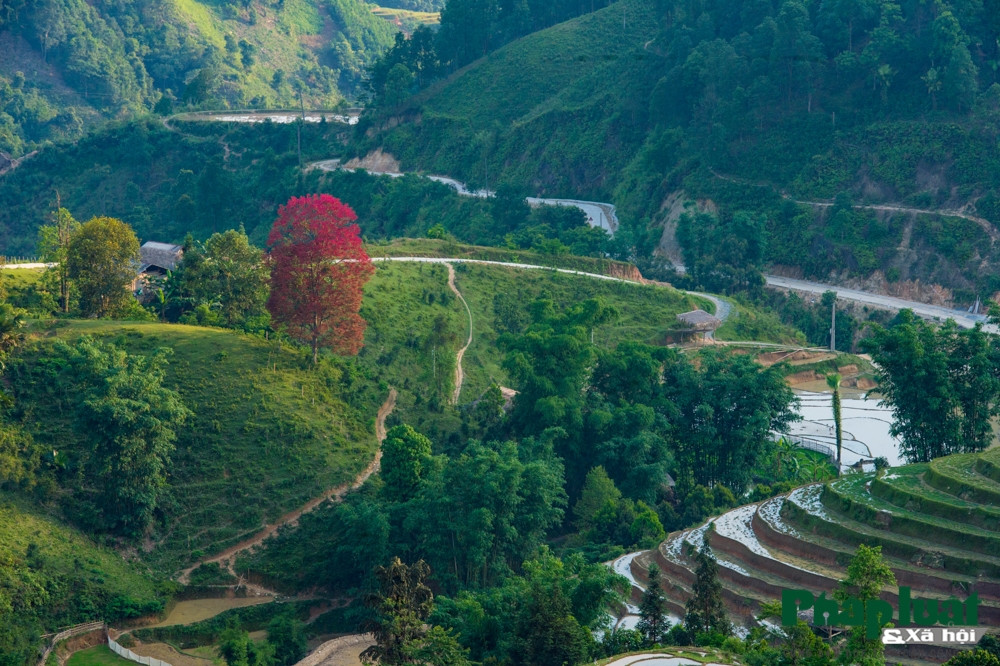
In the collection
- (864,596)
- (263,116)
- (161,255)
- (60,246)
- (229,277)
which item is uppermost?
(263,116)

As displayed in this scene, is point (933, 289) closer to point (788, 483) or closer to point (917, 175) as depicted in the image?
point (917, 175)

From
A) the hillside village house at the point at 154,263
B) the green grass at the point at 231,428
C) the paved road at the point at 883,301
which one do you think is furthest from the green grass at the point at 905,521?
the paved road at the point at 883,301

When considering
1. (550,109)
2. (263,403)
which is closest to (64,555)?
(263,403)

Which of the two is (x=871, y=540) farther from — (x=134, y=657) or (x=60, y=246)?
(x=60, y=246)

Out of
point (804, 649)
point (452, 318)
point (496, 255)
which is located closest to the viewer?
point (804, 649)

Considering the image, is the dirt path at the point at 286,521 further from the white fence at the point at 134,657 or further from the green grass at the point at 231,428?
the white fence at the point at 134,657

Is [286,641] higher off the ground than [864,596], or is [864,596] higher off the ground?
[864,596]
